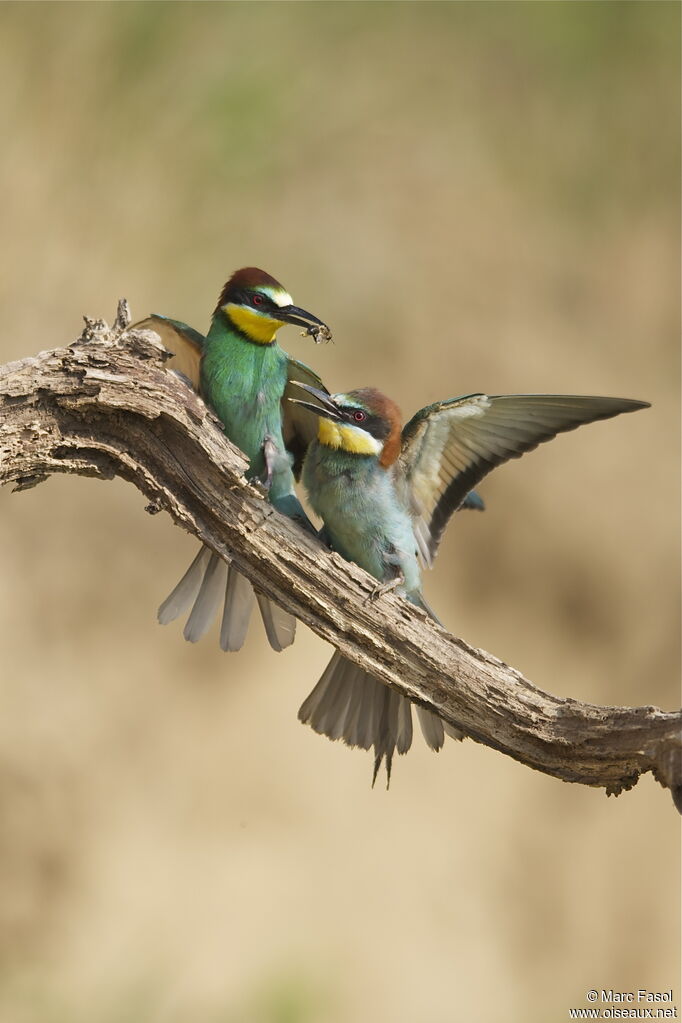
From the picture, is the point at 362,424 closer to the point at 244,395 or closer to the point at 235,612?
the point at 244,395

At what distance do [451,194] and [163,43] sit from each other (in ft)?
2.47

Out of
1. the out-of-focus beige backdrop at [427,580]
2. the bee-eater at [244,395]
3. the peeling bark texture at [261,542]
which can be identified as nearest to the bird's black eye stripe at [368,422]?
the bee-eater at [244,395]

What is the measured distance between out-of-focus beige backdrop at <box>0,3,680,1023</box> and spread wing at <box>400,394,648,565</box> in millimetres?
904

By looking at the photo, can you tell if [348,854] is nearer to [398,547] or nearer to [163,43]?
[398,547]

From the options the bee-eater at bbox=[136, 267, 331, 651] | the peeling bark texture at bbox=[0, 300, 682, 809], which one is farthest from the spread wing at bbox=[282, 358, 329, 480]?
the peeling bark texture at bbox=[0, 300, 682, 809]

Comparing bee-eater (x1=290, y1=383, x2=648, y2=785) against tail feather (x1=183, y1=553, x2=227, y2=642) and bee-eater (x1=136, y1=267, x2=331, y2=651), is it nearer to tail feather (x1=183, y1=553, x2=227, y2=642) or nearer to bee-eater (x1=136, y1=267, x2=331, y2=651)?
bee-eater (x1=136, y1=267, x2=331, y2=651)

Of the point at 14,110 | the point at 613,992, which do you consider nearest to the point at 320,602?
the point at 14,110

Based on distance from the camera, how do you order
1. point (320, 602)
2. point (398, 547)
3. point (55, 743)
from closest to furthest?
point (320, 602) → point (398, 547) → point (55, 743)

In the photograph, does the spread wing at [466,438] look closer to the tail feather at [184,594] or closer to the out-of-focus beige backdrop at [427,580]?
the tail feather at [184,594]

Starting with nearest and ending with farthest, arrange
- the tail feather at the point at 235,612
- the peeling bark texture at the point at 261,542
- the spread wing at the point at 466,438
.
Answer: the peeling bark texture at the point at 261,542
the spread wing at the point at 466,438
the tail feather at the point at 235,612

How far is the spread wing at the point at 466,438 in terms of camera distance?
63.3 inches

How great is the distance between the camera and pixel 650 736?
142cm

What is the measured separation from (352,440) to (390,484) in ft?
0.27

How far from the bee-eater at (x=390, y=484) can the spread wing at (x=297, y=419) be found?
4cm
